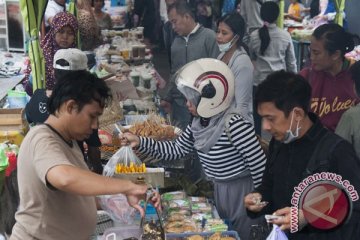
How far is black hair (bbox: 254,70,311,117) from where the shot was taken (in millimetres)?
2535

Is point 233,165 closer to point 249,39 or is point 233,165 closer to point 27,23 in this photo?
point 27,23

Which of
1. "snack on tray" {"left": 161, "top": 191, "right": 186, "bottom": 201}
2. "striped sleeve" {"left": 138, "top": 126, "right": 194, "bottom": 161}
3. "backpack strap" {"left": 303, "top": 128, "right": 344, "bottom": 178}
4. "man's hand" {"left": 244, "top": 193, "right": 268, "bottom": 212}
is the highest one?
"backpack strap" {"left": 303, "top": 128, "right": 344, "bottom": 178}

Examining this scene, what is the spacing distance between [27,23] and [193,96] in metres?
2.02

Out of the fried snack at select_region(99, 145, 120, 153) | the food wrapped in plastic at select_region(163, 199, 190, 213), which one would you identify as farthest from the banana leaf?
the food wrapped in plastic at select_region(163, 199, 190, 213)

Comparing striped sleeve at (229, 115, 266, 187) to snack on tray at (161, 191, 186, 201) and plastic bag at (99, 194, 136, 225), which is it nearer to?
snack on tray at (161, 191, 186, 201)

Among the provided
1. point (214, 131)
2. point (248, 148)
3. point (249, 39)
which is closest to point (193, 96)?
point (214, 131)

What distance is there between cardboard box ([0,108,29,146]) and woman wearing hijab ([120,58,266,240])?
1.88m

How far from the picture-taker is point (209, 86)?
3.26m

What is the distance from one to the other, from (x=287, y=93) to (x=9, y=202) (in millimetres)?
2230

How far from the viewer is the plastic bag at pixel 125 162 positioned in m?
3.63

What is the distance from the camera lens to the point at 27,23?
4602mm

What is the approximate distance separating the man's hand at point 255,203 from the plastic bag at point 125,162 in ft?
3.47
